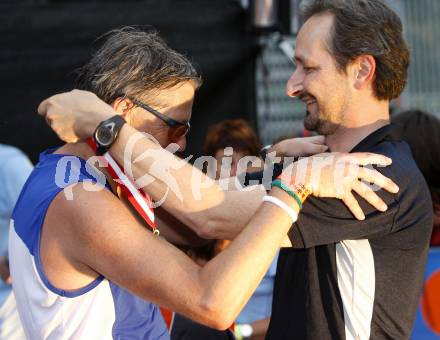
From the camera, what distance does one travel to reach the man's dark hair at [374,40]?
8.09 feet

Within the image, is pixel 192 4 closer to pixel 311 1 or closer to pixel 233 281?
pixel 311 1

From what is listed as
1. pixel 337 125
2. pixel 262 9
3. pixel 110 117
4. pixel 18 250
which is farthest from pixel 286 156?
pixel 262 9

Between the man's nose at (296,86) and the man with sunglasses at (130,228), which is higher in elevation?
the man's nose at (296,86)

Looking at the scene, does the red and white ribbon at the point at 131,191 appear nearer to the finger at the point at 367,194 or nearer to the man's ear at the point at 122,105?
the man's ear at the point at 122,105

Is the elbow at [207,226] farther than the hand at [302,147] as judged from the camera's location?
No

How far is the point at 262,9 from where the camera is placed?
4215mm

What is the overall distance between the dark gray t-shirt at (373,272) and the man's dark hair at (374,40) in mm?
235

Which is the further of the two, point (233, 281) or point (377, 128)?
point (377, 128)

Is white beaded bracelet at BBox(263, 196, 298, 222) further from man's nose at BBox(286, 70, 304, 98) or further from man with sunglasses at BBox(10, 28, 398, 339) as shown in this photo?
man's nose at BBox(286, 70, 304, 98)

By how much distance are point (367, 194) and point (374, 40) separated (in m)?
0.61

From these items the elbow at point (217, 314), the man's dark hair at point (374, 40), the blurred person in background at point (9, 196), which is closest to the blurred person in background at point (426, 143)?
the man's dark hair at point (374, 40)

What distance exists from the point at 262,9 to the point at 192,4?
40 centimetres

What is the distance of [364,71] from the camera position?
2492mm

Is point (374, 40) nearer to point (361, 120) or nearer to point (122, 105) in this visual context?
point (361, 120)
